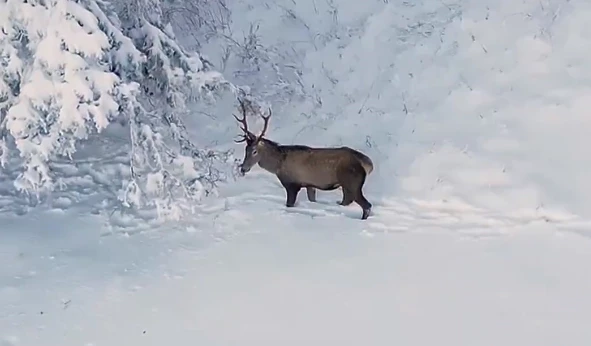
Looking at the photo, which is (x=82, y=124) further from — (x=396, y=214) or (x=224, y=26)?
(x=224, y=26)

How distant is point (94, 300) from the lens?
6.07 meters

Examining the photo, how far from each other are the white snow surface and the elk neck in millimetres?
326

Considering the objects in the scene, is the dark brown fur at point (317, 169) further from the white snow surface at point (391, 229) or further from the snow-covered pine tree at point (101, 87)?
the snow-covered pine tree at point (101, 87)

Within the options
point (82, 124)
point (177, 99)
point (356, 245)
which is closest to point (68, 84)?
point (82, 124)

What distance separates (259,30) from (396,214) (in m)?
4.73

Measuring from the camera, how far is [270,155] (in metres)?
7.83

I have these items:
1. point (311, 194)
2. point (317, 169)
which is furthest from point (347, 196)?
point (311, 194)

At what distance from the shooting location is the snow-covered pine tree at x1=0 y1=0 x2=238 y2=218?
6.43 metres

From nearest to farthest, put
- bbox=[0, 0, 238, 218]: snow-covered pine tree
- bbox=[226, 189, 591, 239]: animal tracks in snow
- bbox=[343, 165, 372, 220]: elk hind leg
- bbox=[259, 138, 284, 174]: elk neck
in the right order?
1. bbox=[0, 0, 238, 218]: snow-covered pine tree
2. bbox=[226, 189, 591, 239]: animal tracks in snow
3. bbox=[343, 165, 372, 220]: elk hind leg
4. bbox=[259, 138, 284, 174]: elk neck

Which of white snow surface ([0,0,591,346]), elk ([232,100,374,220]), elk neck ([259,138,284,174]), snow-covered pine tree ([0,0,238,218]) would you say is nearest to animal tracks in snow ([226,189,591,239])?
white snow surface ([0,0,591,346])

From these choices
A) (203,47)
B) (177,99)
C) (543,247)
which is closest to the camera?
(543,247)

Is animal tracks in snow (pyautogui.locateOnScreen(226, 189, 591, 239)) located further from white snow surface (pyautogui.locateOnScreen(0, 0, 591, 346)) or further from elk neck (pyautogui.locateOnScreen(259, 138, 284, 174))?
elk neck (pyautogui.locateOnScreen(259, 138, 284, 174))

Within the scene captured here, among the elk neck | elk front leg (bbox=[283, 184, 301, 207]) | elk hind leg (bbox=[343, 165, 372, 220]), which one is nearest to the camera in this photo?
elk hind leg (bbox=[343, 165, 372, 220])

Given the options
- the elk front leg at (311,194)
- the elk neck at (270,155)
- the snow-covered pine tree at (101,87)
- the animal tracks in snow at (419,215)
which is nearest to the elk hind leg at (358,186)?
the animal tracks in snow at (419,215)
